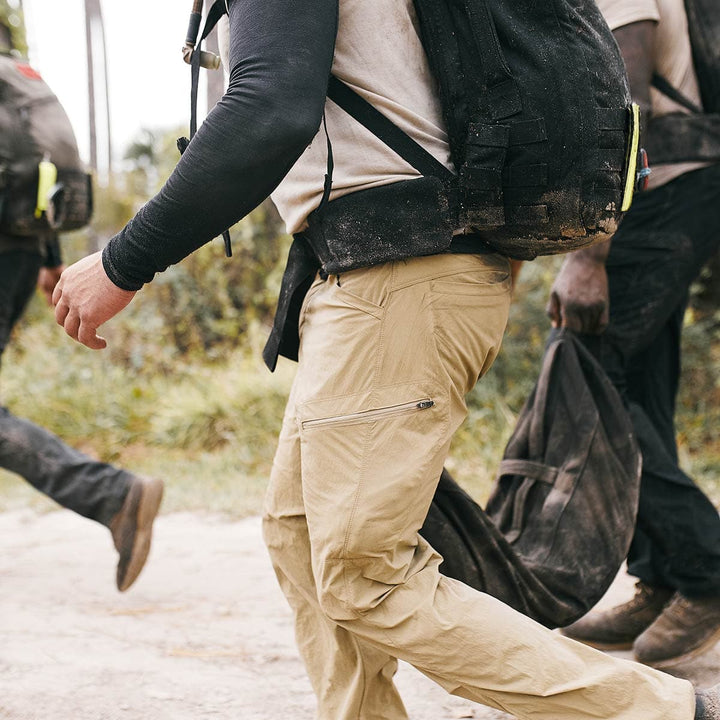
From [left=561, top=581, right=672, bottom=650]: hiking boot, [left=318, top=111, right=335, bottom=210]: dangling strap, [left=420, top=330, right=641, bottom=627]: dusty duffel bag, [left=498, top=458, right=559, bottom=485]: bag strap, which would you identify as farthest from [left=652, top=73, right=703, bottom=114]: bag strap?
[left=561, top=581, right=672, bottom=650]: hiking boot

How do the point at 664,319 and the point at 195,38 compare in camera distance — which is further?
the point at 664,319

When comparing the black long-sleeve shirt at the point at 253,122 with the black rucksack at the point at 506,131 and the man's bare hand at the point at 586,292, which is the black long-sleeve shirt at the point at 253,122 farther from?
the man's bare hand at the point at 586,292

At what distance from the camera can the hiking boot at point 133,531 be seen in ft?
11.5

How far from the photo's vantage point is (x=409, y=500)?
1.80m

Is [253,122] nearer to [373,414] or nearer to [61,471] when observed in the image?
[373,414]

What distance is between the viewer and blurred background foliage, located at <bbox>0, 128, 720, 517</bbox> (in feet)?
18.7

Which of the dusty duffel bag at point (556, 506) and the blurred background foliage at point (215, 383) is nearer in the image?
the dusty duffel bag at point (556, 506)

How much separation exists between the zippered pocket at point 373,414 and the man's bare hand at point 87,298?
0.45 metres

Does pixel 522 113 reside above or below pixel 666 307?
above

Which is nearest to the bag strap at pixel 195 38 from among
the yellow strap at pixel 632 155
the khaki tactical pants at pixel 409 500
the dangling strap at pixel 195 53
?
the dangling strap at pixel 195 53

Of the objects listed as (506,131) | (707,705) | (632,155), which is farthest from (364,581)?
(632,155)

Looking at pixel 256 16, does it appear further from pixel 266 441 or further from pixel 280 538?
pixel 266 441

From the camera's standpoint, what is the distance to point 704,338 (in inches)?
230

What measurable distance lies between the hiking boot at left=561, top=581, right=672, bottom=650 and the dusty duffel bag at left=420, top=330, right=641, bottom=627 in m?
0.69
